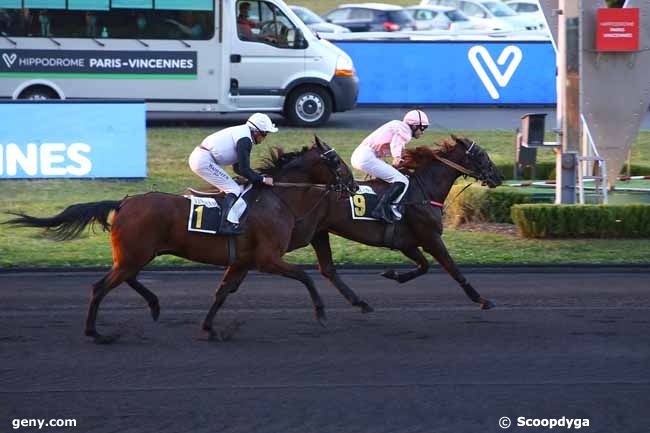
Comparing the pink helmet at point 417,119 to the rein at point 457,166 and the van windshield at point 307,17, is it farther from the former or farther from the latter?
the van windshield at point 307,17

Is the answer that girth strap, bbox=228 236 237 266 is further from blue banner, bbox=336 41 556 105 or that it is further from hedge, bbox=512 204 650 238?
blue banner, bbox=336 41 556 105

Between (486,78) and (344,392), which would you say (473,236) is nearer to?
(344,392)

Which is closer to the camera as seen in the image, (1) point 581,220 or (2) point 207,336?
(2) point 207,336

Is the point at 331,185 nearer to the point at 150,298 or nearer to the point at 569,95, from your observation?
the point at 150,298

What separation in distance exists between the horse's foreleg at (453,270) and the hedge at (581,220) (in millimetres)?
4104

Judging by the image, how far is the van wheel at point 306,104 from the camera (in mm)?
23297

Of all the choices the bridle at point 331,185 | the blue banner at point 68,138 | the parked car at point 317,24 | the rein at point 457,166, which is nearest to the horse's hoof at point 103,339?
the bridle at point 331,185

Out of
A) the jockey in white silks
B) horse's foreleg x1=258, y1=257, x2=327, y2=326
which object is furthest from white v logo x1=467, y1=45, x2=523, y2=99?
horse's foreleg x1=258, y1=257, x2=327, y2=326

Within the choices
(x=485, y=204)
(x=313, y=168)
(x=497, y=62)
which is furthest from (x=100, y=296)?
(x=497, y=62)

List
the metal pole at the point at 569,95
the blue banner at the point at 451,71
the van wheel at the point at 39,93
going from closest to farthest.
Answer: the metal pole at the point at 569,95
the van wheel at the point at 39,93
the blue banner at the point at 451,71

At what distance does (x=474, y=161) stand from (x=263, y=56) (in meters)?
12.1

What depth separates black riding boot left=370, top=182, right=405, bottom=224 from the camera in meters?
11.1

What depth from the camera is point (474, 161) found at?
11578 mm

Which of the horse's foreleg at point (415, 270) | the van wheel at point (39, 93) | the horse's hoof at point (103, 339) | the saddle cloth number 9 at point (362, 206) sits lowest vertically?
the horse's hoof at point (103, 339)
